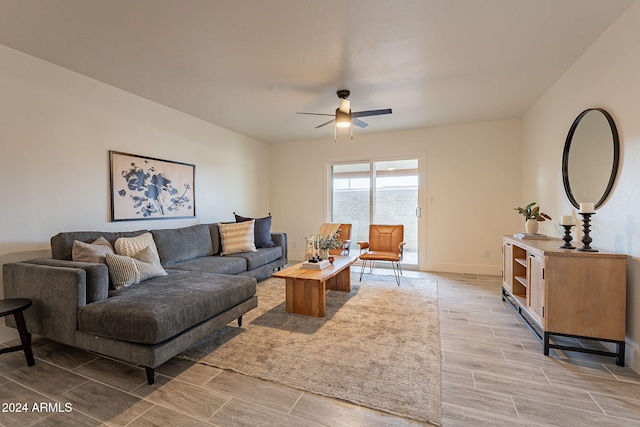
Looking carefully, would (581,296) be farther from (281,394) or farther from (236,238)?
(236,238)

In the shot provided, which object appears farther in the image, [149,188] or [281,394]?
[149,188]

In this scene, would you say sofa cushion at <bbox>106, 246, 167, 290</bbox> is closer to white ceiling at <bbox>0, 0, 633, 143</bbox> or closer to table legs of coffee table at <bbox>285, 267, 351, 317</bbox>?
table legs of coffee table at <bbox>285, 267, 351, 317</bbox>

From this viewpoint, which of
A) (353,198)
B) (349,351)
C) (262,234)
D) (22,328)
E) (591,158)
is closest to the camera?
(22,328)

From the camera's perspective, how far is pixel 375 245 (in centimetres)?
472

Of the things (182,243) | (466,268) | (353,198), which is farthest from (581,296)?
(182,243)

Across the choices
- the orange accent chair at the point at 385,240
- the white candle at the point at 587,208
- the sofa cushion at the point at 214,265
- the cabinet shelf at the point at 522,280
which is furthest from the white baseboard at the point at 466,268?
the sofa cushion at the point at 214,265

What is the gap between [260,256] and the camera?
4188 mm

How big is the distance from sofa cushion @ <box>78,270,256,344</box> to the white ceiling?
2.10 metres

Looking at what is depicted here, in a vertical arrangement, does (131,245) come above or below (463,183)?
below

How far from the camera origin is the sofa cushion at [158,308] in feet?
5.96

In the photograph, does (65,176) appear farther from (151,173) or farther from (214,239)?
(214,239)

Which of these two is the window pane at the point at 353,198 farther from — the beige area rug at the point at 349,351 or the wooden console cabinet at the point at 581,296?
the wooden console cabinet at the point at 581,296

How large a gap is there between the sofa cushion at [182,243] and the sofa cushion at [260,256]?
1.57 ft

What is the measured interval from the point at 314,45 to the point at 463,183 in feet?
12.0
